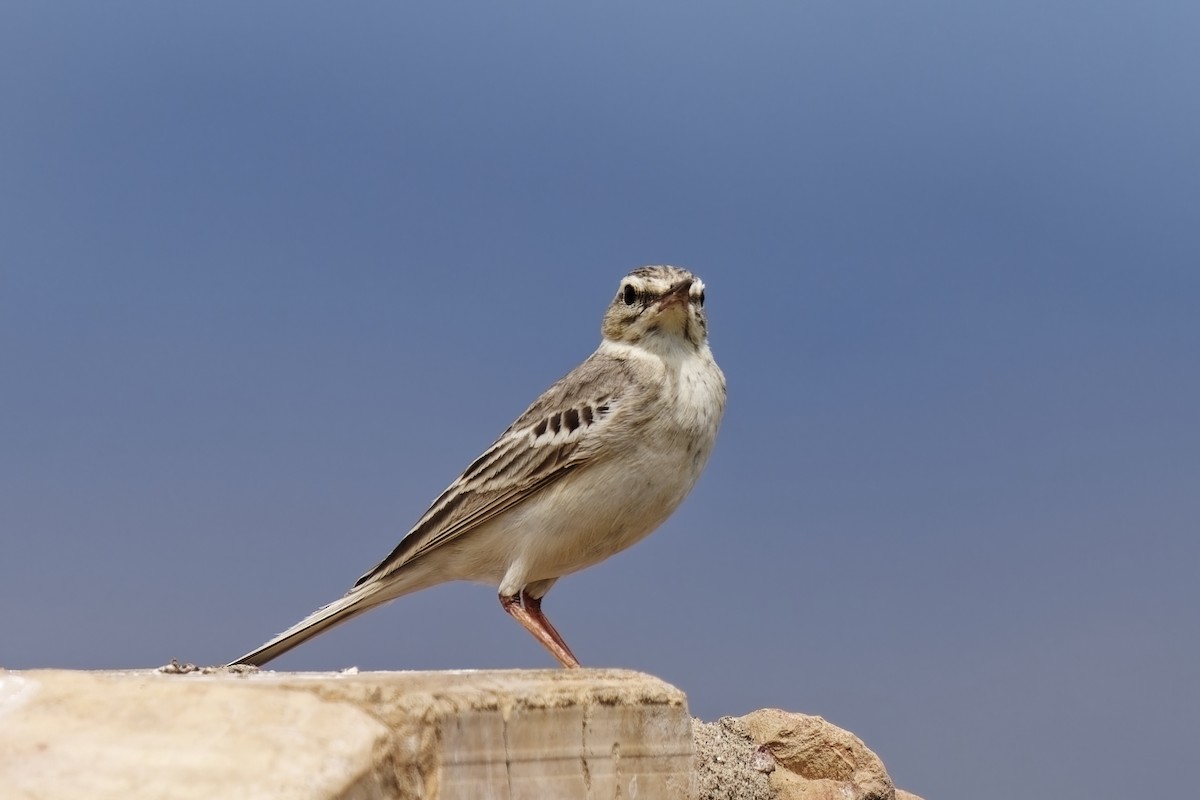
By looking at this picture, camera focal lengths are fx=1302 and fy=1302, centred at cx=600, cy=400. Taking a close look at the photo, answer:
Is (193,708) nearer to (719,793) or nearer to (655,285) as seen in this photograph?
(655,285)

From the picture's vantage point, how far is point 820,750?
29.8 feet

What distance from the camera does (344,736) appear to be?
4.64m

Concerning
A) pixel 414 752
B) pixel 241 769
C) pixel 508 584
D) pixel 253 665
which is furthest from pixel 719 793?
pixel 241 769

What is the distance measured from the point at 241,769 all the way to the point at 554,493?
9.13 feet

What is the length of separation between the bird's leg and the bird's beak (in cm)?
181

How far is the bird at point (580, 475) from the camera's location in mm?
6840

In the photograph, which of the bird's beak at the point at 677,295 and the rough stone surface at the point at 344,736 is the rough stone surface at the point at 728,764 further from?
the rough stone surface at the point at 344,736

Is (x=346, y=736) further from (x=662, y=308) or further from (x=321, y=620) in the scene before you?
(x=662, y=308)

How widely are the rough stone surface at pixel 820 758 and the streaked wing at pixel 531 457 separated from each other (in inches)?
123

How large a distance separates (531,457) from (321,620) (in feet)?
4.93

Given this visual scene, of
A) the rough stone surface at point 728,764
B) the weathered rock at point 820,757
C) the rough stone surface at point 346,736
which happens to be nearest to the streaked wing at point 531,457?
the rough stone surface at point 346,736

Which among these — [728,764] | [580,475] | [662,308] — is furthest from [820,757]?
[662,308]

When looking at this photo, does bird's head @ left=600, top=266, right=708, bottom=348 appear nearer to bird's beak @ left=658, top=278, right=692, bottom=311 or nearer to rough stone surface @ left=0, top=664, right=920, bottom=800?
bird's beak @ left=658, top=278, right=692, bottom=311

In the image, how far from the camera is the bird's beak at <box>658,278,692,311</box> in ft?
23.6
